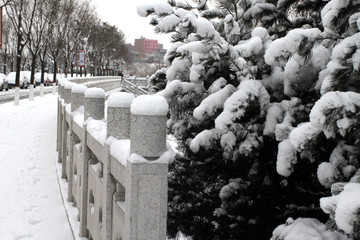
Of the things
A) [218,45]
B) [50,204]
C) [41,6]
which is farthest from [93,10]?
[218,45]

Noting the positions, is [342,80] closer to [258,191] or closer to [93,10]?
[258,191]

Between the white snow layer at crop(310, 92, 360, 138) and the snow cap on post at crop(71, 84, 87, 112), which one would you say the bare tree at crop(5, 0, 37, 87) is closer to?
the snow cap on post at crop(71, 84, 87, 112)

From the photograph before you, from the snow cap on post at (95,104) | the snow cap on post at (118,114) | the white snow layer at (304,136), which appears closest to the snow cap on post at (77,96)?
the snow cap on post at (95,104)

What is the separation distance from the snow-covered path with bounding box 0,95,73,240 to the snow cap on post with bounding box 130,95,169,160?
3058 millimetres

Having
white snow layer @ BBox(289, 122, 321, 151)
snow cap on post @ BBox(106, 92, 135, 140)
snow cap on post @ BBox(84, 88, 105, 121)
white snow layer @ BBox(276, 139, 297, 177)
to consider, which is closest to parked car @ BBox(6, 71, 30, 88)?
snow cap on post @ BBox(84, 88, 105, 121)

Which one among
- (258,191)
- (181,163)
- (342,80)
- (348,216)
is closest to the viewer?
(348,216)

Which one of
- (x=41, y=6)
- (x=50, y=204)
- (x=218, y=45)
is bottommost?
(x=50, y=204)

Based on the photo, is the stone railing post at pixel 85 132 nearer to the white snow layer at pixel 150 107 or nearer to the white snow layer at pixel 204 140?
the white snow layer at pixel 204 140

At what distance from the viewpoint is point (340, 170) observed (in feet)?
7.45

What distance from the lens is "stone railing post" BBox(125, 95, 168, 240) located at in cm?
235

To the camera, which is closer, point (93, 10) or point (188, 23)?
point (188, 23)

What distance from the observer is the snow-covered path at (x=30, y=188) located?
17.3ft

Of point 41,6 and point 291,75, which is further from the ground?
point 41,6

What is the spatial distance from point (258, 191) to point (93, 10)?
52185 mm
